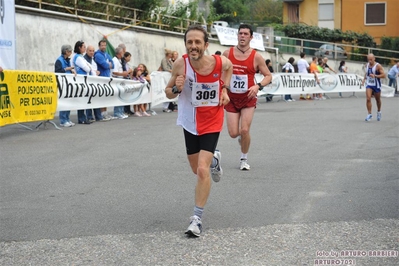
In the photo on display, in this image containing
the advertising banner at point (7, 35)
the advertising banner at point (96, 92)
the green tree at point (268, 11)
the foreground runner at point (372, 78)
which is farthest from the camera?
the green tree at point (268, 11)

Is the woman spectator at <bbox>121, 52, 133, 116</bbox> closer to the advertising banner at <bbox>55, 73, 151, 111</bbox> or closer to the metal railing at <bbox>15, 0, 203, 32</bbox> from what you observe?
the advertising banner at <bbox>55, 73, 151, 111</bbox>

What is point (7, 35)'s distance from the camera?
15.7 meters

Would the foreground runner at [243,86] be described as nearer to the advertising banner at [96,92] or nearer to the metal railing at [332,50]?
the advertising banner at [96,92]

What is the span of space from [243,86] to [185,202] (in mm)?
3186

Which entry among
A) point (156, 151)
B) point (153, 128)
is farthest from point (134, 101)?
point (156, 151)

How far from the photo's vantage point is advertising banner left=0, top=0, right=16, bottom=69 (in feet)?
50.7

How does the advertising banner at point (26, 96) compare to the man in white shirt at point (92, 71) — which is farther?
the man in white shirt at point (92, 71)

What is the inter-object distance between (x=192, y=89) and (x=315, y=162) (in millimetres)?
4615

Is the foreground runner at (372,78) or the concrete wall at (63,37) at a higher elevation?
the concrete wall at (63,37)

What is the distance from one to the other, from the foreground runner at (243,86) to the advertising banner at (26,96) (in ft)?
17.6

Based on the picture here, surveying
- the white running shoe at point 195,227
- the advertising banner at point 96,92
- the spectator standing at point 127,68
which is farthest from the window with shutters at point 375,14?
the white running shoe at point 195,227

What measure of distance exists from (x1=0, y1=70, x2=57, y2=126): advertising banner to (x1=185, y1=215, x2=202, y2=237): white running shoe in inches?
333

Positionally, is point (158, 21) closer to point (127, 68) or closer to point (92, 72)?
point (127, 68)

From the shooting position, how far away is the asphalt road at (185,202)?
608 centimetres
